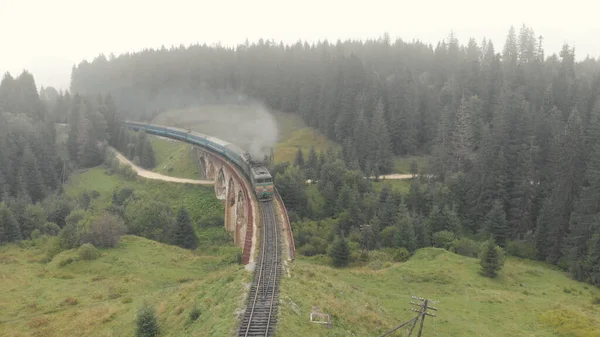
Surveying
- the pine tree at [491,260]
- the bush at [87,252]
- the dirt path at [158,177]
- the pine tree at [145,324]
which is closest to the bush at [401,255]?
the pine tree at [491,260]

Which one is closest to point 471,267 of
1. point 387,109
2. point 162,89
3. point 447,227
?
point 447,227

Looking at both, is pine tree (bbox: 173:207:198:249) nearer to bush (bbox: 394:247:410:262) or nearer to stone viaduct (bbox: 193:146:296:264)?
stone viaduct (bbox: 193:146:296:264)

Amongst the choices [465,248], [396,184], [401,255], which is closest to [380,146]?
[396,184]

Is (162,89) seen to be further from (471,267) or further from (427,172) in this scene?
(471,267)

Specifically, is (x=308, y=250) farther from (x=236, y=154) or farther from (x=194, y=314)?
(x=194, y=314)

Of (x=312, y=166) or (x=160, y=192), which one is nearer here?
(x=312, y=166)

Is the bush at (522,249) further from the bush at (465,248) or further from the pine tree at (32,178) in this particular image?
the pine tree at (32,178)

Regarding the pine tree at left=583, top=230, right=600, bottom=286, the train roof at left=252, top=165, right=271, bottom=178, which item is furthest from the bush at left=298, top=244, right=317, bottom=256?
the pine tree at left=583, top=230, right=600, bottom=286
